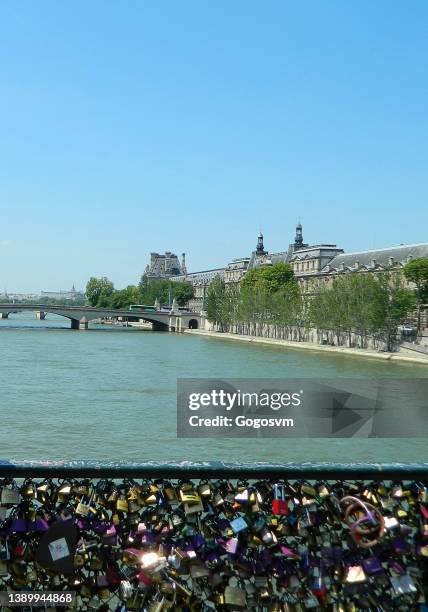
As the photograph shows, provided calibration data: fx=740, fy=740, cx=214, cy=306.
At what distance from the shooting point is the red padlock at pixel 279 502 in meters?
2.74

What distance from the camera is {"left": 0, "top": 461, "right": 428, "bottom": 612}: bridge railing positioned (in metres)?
2.71

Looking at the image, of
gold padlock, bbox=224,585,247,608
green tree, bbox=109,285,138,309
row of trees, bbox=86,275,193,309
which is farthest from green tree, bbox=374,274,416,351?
green tree, bbox=109,285,138,309

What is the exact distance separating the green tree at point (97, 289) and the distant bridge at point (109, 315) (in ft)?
178

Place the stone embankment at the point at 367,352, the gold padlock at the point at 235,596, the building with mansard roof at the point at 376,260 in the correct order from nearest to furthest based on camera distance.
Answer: the gold padlock at the point at 235,596 → the stone embankment at the point at 367,352 → the building with mansard roof at the point at 376,260

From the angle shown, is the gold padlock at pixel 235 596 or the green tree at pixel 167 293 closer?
the gold padlock at pixel 235 596

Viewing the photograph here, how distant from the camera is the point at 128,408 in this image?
64.1 feet

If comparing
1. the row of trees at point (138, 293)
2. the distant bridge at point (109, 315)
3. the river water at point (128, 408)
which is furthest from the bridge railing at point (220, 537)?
the row of trees at point (138, 293)

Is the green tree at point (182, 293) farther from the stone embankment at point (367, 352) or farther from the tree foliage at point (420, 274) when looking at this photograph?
the tree foliage at point (420, 274)

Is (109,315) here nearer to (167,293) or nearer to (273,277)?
(273,277)

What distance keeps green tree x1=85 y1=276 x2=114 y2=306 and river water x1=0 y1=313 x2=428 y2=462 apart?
9836 centimetres

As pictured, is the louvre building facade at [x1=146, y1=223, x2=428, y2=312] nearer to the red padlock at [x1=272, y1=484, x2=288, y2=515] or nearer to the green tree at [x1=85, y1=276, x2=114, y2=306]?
the green tree at [x1=85, y1=276, x2=114, y2=306]

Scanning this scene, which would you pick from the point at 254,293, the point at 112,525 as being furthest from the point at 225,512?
the point at 254,293
